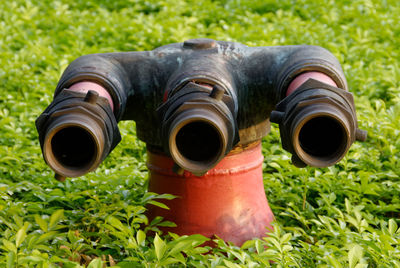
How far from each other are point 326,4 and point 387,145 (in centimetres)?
321

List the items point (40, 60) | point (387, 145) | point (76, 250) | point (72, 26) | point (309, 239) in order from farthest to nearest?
point (72, 26) → point (40, 60) → point (387, 145) → point (309, 239) → point (76, 250)

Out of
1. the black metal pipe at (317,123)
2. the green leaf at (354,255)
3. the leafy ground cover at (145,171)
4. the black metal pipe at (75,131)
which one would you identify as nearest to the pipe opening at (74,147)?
the black metal pipe at (75,131)

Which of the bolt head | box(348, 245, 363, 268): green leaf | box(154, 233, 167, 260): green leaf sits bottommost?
box(348, 245, 363, 268): green leaf

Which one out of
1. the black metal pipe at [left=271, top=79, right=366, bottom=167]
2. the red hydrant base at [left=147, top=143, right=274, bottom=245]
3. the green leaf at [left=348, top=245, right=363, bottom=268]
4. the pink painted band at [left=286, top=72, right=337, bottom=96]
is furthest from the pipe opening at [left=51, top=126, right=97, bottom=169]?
the green leaf at [left=348, top=245, right=363, bottom=268]

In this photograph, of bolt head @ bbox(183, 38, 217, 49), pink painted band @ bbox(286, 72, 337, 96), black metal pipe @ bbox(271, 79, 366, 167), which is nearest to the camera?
black metal pipe @ bbox(271, 79, 366, 167)

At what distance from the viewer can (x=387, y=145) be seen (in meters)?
3.54

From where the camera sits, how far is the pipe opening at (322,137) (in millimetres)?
1988

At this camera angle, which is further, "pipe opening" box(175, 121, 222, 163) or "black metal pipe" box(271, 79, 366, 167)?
"pipe opening" box(175, 121, 222, 163)

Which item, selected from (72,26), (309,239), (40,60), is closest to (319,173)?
(309,239)

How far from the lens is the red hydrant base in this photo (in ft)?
8.24

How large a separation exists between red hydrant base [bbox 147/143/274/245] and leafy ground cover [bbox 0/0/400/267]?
94 millimetres

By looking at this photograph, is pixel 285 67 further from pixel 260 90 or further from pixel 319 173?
pixel 319 173

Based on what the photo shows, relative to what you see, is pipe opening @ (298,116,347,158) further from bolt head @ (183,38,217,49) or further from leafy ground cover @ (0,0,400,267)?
bolt head @ (183,38,217,49)

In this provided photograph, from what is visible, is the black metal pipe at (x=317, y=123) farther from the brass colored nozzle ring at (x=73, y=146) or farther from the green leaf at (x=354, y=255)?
the brass colored nozzle ring at (x=73, y=146)
